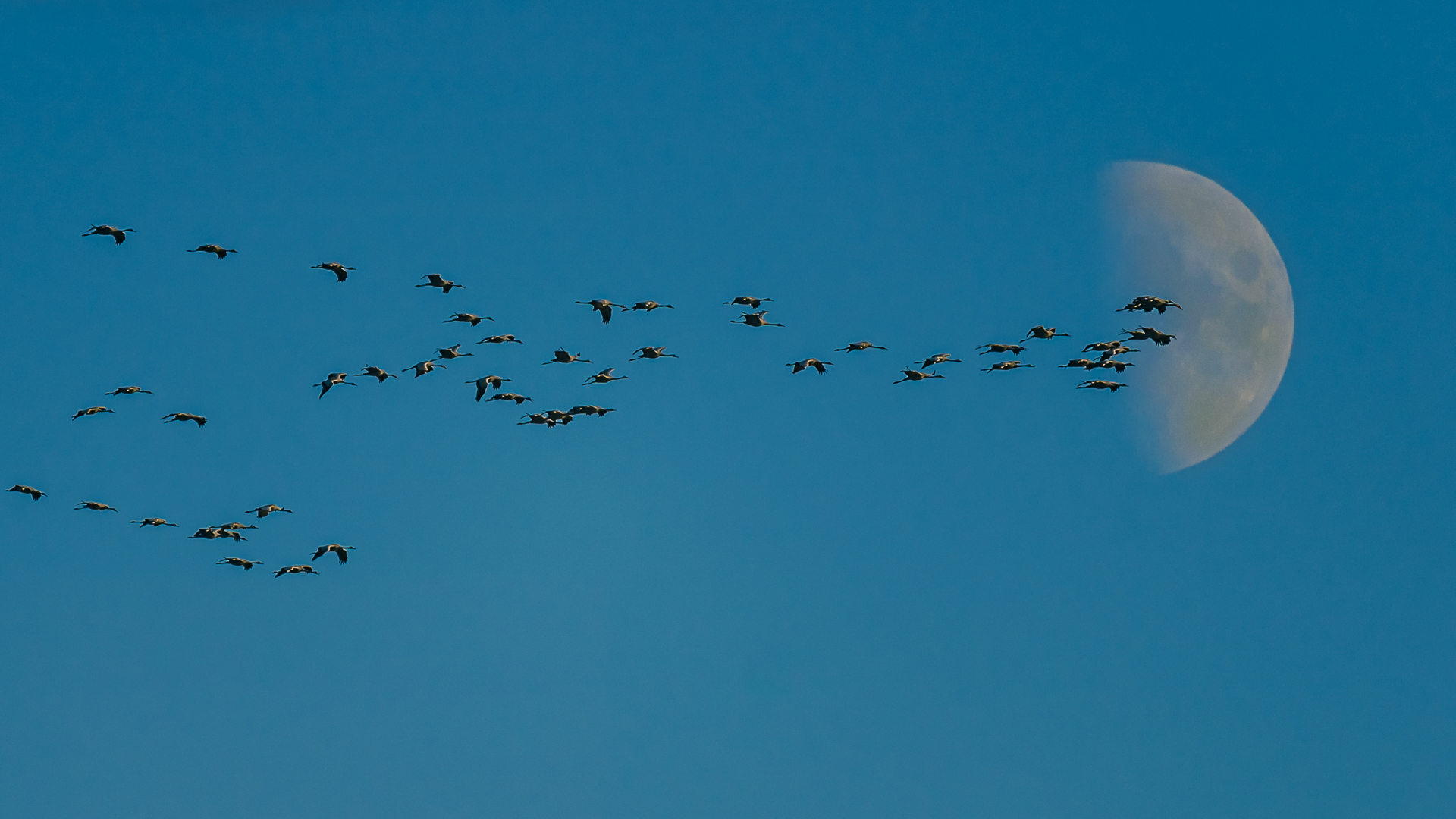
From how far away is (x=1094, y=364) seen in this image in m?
95.8

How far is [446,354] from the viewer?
100 m

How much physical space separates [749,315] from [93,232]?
36.6m

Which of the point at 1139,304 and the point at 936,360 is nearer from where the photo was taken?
the point at 1139,304

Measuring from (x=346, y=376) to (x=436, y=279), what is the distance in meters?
7.70

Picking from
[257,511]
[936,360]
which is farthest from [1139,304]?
[257,511]

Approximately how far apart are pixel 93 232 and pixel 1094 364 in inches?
2231

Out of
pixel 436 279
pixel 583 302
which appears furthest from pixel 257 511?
pixel 583 302

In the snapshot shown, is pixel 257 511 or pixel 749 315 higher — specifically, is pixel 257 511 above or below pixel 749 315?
below

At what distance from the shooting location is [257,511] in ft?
324

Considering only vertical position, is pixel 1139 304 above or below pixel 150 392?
above

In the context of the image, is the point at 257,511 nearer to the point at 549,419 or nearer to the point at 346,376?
the point at 346,376

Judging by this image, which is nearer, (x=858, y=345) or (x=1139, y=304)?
(x=1139, y=304)

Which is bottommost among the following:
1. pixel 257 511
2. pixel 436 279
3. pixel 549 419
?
pixel 257 511

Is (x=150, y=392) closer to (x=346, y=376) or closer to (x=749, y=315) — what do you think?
(x=346, y=376)
